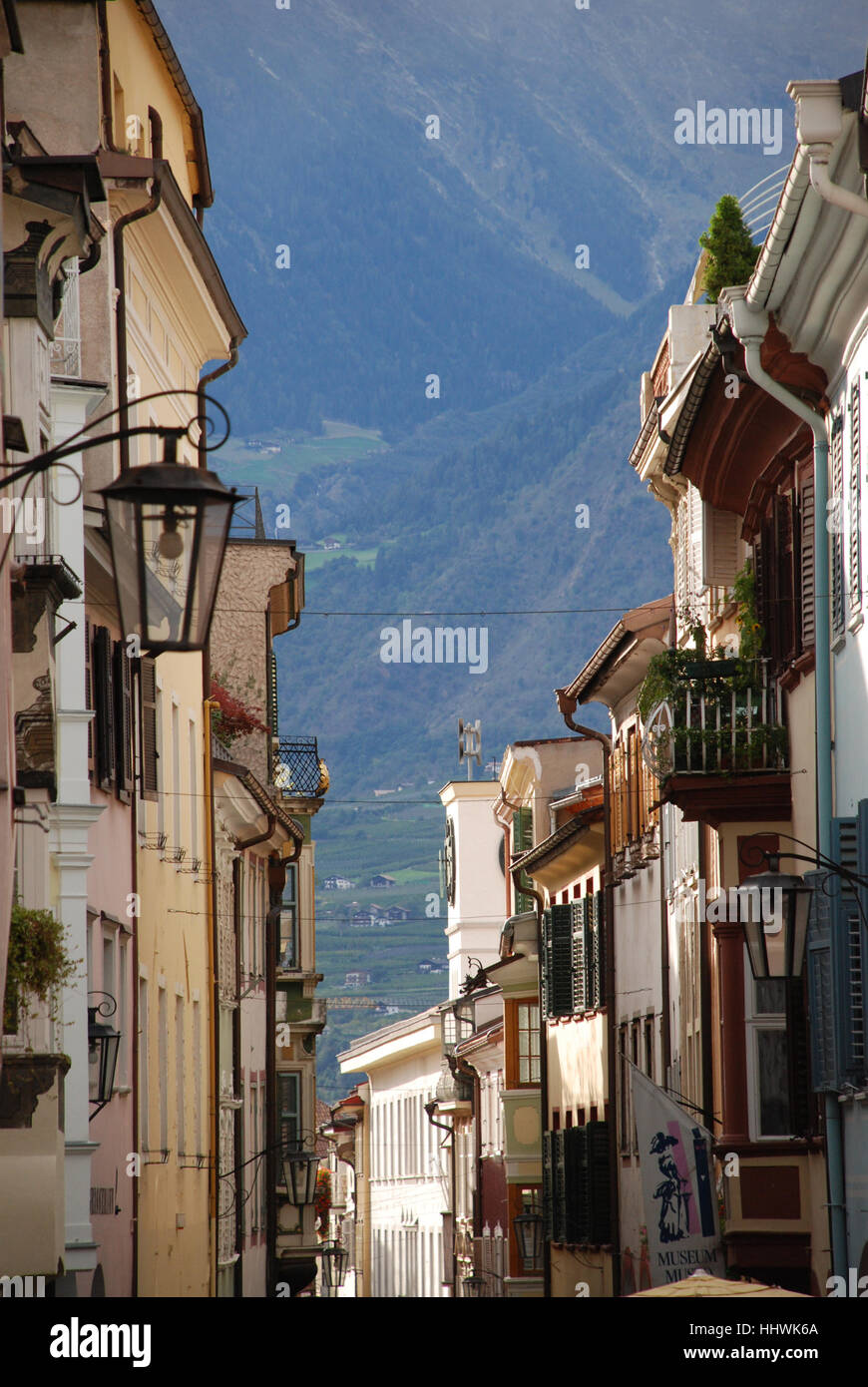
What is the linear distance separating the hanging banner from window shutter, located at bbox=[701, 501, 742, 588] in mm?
5480

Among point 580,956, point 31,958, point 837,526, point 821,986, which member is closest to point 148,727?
point 837,526

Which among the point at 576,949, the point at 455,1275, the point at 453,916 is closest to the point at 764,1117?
the point at 576,949

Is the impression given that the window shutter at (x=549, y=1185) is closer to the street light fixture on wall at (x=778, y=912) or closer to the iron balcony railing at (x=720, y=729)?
the iron balcony railing at (x=720, y=729)

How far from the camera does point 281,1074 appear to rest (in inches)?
1944

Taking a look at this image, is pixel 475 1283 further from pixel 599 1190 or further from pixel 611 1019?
pixel 611 1019

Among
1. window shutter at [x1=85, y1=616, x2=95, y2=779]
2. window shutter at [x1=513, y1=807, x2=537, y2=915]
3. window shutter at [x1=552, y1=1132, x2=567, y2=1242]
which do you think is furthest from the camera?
window shutter at [x1=513, y1=807, x2=537, y2=915]

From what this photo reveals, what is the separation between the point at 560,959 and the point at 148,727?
15.5m

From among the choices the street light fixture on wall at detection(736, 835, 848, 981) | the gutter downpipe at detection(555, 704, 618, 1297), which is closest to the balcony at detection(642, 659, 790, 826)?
the street light fixture on wall at detection(736, 835, 848, 981)

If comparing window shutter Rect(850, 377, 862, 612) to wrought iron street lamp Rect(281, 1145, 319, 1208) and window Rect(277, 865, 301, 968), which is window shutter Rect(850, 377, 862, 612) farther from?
window Rect(277, 865, 301, 968)

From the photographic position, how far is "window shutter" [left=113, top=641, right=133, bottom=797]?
2306cm

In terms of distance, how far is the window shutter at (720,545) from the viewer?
889 inches

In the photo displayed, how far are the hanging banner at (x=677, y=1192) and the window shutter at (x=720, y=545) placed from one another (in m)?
5.48
